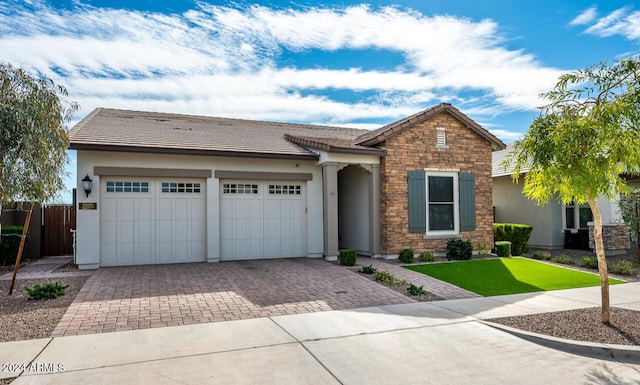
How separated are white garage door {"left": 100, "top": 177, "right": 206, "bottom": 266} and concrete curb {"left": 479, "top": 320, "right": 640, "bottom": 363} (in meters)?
8.98

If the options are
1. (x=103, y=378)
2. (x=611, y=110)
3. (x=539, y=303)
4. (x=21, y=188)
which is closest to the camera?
(x=103, y=378)

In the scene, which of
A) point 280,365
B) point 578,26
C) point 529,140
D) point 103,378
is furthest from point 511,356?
point 578,26

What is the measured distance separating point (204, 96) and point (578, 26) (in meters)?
10.9

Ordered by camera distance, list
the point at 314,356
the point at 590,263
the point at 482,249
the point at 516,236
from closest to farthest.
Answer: the point at 314,356, the point at 590,263, the point at 482,249, the point at 516,236

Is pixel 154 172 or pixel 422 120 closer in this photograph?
pixel 154 172

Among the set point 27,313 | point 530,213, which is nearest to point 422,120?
point 530,213

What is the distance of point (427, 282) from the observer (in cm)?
949

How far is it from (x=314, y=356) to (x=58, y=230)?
12.2 metres

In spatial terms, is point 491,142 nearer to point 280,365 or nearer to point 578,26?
point 578,26

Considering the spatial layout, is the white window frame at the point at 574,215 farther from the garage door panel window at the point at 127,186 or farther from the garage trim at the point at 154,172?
the garage door panel window at the point at 127,186

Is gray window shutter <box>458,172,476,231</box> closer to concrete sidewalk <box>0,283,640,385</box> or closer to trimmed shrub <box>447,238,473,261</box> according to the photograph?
trimmed shrub <box>447,238,473,261</box>

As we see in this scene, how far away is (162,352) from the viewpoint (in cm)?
491

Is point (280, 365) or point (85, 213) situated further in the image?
point (85, 213)

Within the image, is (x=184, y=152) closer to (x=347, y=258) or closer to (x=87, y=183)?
(x=87, y=183)
